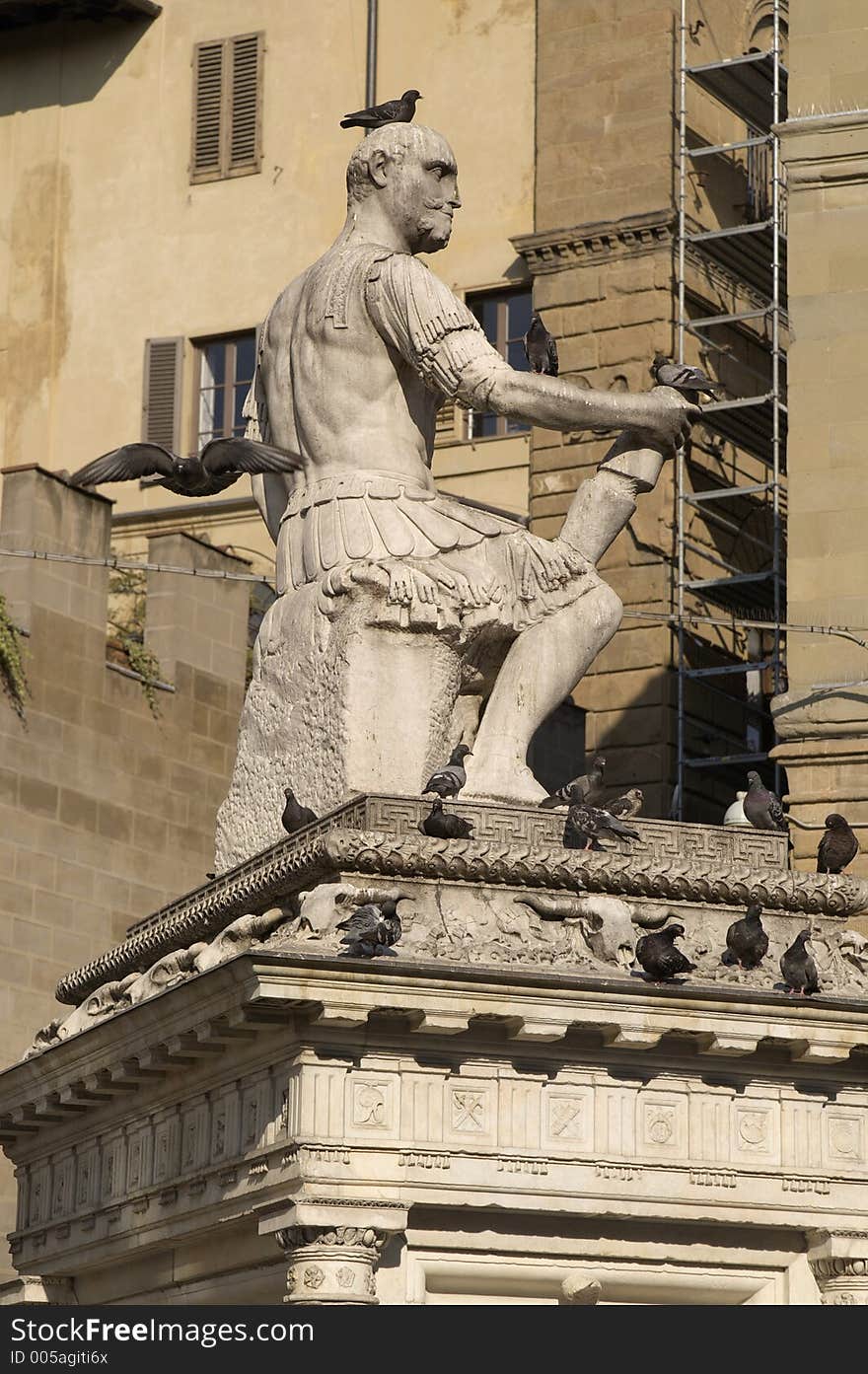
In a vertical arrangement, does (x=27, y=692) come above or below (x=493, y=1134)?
above

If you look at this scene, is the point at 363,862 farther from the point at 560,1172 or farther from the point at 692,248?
the point at 692,248

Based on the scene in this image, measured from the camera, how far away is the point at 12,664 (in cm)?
Result: 3650

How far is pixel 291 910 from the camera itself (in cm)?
1816

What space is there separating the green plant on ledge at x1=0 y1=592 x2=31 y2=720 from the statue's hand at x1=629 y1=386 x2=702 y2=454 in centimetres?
1788

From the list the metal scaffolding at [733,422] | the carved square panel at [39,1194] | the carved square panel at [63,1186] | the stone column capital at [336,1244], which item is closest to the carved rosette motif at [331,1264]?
the stone column capital at [336,1244]

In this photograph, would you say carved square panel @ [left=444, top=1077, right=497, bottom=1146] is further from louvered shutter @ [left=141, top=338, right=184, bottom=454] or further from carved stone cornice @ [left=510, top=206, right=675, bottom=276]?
louvered shutter @ [left=141, top=338, right=184, bottom=454]

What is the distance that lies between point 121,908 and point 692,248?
1356cm

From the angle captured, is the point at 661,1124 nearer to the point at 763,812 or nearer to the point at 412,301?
the point at 763,812

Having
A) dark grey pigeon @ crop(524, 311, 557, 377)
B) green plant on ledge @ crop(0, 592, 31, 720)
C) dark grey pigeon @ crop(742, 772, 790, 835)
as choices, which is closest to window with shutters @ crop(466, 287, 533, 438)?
green plant on ledge @ crop(0, 592, 31, 720)

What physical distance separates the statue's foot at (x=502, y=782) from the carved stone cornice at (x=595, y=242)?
26186mm

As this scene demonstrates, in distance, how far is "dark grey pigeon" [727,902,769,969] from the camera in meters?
18.1

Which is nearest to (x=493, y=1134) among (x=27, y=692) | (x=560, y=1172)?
(x=560, y=1172)

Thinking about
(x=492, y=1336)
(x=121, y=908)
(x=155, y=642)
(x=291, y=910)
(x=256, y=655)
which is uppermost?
(x=155, y=642)

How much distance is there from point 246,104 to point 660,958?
3435 cm
